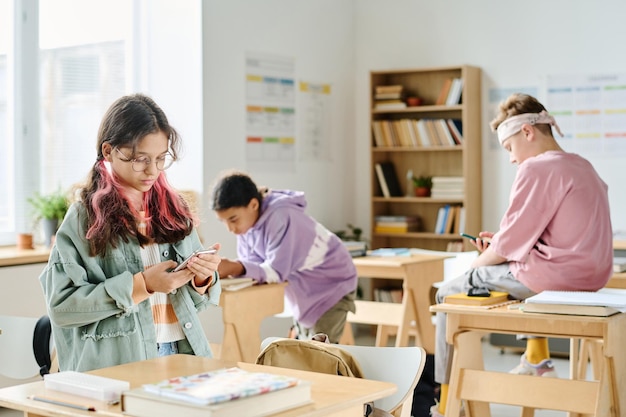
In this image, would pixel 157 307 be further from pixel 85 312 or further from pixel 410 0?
pixel 410 0

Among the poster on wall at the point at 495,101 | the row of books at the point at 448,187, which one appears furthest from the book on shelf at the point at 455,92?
the row of books at the point at 448,187

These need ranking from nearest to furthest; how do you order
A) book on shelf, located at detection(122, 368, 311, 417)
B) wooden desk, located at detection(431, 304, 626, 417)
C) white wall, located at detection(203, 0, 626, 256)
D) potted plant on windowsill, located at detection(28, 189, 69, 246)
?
book on shelf, located at detection(122, 368, 311, 417) → wooden desk, located at detection(431, 304, 626, 417) → potted plant on windowsill, located at detection(28, 189, 69, 246) → white wall, located at detection(203, 0, 626, 256)

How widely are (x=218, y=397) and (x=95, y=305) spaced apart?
702mm

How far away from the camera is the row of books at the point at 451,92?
6798 mm

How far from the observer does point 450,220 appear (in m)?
6.88

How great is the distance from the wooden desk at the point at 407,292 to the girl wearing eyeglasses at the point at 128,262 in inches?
103

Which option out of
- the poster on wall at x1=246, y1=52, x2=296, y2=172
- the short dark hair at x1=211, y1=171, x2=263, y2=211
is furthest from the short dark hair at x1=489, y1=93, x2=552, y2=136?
the poster on wall at x1=246, y1=52, x2=296, y2=172

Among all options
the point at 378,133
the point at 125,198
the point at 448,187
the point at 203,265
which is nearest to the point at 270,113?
the point at 378,133

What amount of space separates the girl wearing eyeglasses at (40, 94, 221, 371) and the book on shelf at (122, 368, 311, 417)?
539 mm

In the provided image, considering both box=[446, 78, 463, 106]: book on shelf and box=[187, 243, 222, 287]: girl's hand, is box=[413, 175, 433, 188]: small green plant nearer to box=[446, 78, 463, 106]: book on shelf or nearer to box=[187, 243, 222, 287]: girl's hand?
box=[446, 78, 463, 106]: book on shelf

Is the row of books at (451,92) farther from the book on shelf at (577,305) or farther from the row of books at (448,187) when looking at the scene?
the book on shelf at (577,305)

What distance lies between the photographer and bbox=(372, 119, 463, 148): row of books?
22.5 feet

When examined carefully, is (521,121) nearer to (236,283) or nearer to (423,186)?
(236,283)

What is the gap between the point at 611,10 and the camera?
6.41 m
